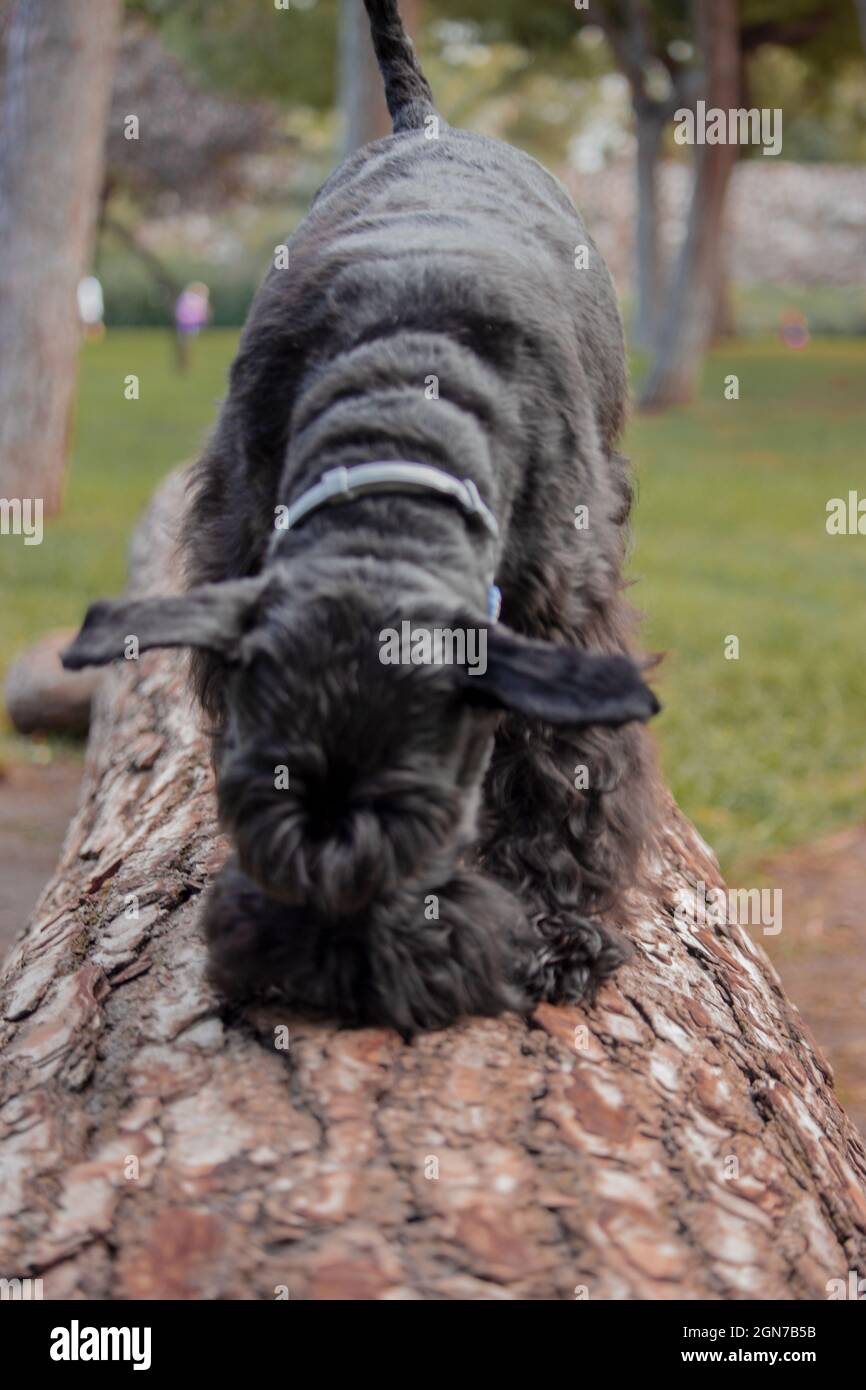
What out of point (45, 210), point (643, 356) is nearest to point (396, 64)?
point (45, 210)

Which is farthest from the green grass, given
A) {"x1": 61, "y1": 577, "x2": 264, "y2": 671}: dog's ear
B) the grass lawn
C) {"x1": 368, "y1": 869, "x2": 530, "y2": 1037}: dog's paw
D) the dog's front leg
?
{"x1": 61, "y1": 577, "x2": 264, "y2": 671}: dog's ear

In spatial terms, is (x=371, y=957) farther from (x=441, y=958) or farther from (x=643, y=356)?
(x=643, y=356)

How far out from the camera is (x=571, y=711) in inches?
89.3

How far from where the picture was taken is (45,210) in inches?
420

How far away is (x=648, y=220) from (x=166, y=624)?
2580 cm

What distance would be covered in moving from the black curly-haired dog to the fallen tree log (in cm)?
14

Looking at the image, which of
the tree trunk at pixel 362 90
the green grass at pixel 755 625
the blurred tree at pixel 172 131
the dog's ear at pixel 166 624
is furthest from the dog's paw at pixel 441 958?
the blurred tree at pixel 172 131

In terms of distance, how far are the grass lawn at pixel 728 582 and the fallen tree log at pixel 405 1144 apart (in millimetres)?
1482

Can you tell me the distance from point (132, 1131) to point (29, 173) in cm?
962

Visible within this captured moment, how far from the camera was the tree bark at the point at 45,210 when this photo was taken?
1041 centimetres

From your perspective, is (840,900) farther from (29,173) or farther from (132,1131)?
(29,173)

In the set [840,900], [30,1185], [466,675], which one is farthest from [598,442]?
[840,900]

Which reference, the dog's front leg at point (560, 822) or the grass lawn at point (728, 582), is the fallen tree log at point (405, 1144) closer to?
the dog's front leg at point (560, 822)

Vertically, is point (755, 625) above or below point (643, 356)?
below
